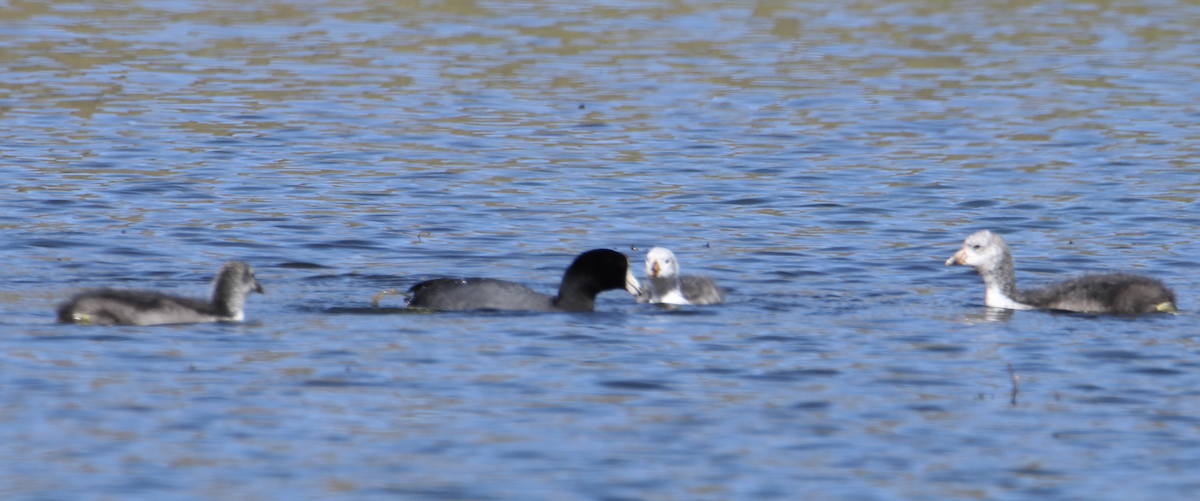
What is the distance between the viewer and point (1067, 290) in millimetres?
12680

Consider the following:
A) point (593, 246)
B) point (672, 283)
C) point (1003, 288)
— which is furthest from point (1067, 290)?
point (593, 246)

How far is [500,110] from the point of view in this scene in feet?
80.8

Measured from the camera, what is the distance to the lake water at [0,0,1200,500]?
874cm

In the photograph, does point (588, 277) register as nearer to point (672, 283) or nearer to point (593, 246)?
point (672, 283)

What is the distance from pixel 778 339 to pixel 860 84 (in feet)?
54.0

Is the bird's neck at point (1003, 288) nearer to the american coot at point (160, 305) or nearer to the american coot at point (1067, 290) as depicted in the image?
the american coot at point (1067, 290)

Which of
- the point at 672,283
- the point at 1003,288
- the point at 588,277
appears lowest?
the point at 1003,288

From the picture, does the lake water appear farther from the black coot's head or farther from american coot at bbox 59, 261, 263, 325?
the black coot's head

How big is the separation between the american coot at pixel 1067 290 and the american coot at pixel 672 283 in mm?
2043

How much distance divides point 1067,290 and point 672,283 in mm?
3036

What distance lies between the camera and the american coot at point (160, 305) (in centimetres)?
1141

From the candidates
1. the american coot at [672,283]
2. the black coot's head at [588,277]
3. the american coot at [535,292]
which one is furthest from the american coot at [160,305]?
the american coot at [672,283]

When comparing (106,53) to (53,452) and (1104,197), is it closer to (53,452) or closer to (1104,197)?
(1104,197)

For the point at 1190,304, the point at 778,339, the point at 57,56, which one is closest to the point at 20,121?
the point at 57,56
